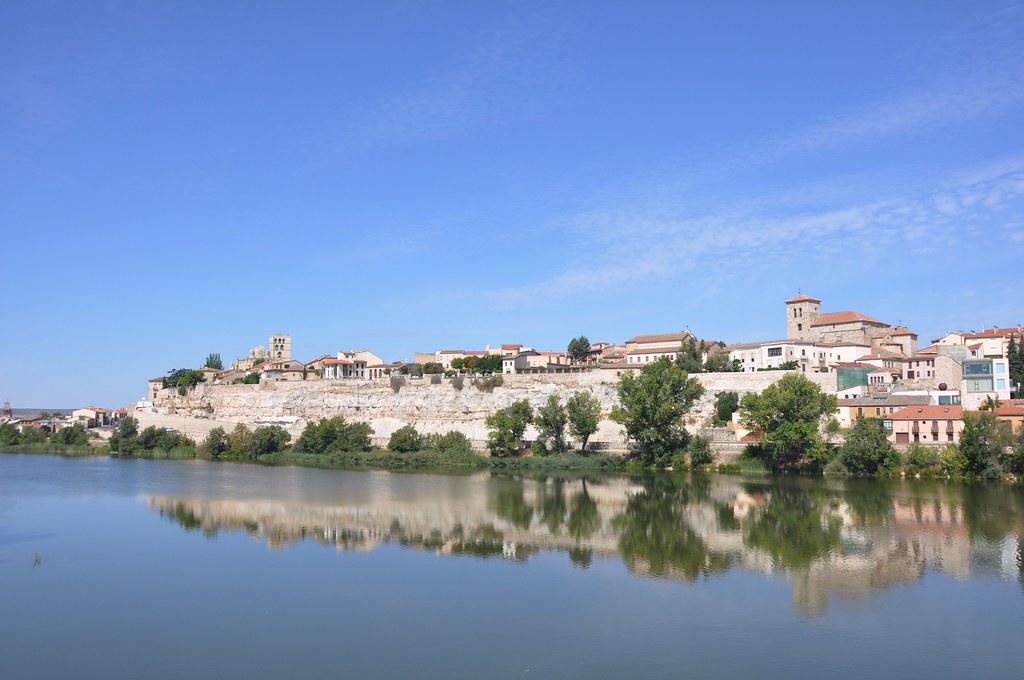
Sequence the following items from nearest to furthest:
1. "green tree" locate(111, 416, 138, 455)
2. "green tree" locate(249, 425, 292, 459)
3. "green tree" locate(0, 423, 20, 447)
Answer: "green tree" locate(249, 425, 292, 459) < "green tree" locate(111, 416, 138, 455) < "green tree" locate(0, 423, 20, 447)

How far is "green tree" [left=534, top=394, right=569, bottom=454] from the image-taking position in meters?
30.8

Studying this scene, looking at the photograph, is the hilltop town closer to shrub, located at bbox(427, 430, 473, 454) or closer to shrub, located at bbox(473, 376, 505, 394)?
shrub, located at bbox(473, 376, 505, 394)

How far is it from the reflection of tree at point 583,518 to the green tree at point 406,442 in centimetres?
1280

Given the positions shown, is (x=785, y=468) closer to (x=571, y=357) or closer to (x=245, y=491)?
(x=245, y=491)

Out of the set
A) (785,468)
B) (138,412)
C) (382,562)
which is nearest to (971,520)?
(785,468)

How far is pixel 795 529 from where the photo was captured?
52.3ft

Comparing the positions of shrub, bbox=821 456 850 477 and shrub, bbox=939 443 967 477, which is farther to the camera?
shrub, bbox=821 456 850 477

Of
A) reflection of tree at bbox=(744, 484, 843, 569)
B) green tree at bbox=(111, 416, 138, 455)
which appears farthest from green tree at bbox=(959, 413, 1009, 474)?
green tree at bbox=(111, 416, 138, 455)

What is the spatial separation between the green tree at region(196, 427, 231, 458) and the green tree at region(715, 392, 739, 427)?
69.4 feet

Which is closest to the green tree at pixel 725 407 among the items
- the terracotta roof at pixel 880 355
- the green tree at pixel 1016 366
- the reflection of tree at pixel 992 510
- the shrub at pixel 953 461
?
the terracotta roof at pixel 880 355

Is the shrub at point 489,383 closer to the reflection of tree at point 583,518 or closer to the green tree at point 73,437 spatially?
the reflection of tree at point 583,518

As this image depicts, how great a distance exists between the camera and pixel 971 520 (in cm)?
1630

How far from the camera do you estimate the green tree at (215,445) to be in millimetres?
36241

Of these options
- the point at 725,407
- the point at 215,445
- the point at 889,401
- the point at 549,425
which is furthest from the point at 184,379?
the point at 889,401
